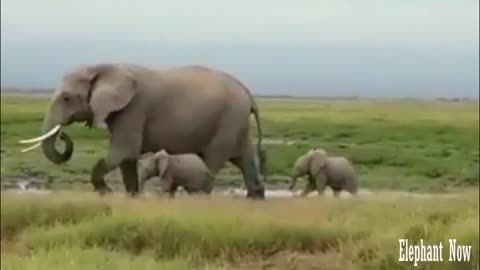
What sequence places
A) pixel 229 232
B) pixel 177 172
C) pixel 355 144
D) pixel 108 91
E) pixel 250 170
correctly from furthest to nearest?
pixel 177 172
pixel 108 91
pixel 250 170
pixel 355 144
pixel 229 232

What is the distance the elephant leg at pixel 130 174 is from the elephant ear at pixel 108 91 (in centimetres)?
19

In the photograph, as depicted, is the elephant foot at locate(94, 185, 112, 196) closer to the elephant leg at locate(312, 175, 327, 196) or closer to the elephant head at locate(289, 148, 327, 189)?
the elephant head at locate(289, 148, 327, 189)

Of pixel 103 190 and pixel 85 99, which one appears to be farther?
pixel 85 99

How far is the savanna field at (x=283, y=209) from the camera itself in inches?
113

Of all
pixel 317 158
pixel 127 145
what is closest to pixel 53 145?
pixel 127 145

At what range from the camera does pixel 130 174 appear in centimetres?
526

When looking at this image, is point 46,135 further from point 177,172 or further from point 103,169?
point 177,172

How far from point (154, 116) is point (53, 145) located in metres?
0.88

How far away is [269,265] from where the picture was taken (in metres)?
3.01

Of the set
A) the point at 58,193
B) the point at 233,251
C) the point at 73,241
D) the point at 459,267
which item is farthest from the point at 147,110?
the point at 459,267

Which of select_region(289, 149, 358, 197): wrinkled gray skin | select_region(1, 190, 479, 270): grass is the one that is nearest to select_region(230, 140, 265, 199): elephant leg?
select_region(289, 149, 358, 197): wrinkled gray skin

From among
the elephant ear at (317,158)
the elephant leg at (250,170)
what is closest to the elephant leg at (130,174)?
the elephant leg at (250,170)

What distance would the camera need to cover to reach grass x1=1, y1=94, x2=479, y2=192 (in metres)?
3.90

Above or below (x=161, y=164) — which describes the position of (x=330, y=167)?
above
